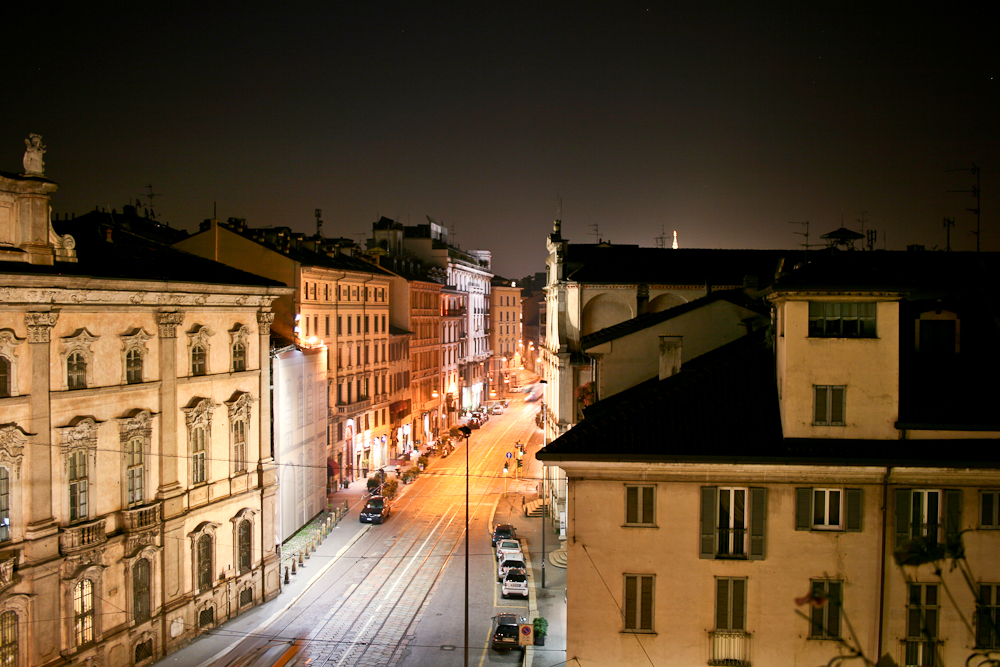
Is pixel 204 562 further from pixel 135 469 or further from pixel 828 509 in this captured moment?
pixel 828 509

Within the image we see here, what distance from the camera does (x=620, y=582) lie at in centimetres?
1798

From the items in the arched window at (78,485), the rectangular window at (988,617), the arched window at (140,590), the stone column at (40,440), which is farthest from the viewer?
the arched window at (140,590)

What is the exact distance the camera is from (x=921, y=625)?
690 inches

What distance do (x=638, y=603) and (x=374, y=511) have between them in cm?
3399

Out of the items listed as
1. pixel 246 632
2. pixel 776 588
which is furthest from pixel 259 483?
pixel 776 588

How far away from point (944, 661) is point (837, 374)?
6.78 m

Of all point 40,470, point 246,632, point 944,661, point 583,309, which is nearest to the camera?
point 944,661

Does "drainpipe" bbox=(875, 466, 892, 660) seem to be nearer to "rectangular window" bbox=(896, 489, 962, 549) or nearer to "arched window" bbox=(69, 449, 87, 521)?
"rectangular window" bbox=(896, 489, 962, 549)

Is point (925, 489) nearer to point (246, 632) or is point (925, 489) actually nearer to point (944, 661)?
point (944, 661)

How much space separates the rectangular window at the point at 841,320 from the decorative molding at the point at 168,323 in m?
24.1

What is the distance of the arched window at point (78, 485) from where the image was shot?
27.1 metres

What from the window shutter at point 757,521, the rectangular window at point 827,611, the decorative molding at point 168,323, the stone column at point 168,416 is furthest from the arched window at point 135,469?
the rectangular window at point 827,611

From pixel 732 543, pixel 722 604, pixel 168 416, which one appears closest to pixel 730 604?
pixel 722 604

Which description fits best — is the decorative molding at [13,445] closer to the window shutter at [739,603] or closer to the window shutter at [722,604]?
the window shutter at [722,604]
